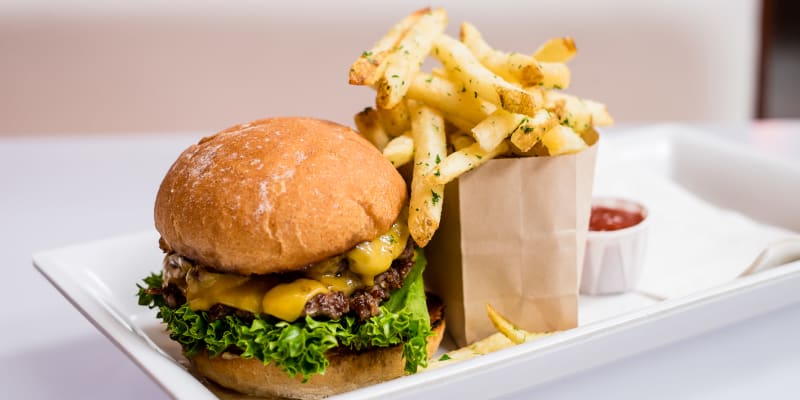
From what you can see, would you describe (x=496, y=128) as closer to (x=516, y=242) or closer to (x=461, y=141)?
(x=461, y=141)

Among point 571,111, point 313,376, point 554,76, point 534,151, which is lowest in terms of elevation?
point 313,376

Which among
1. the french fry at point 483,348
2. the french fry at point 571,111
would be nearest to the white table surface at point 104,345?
the french fry at point 483,348

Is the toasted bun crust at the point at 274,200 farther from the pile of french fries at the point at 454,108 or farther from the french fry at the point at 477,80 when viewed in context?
the french fry at the point at 477,80

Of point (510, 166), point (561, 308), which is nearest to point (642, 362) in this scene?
point (561, 308)

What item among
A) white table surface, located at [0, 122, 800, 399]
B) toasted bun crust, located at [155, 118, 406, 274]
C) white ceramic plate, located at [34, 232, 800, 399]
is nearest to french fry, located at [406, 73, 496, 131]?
toasted bun crust, located at [155, 118, 406, 274]

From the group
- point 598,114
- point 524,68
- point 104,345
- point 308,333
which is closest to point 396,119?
point 524,68

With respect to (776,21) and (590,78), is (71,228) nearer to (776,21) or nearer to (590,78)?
(590,78)

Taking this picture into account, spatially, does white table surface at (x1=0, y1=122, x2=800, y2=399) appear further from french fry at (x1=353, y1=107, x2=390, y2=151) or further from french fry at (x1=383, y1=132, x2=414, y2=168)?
french fry at (x1=353, y1=107, x2=390, y2=151)
